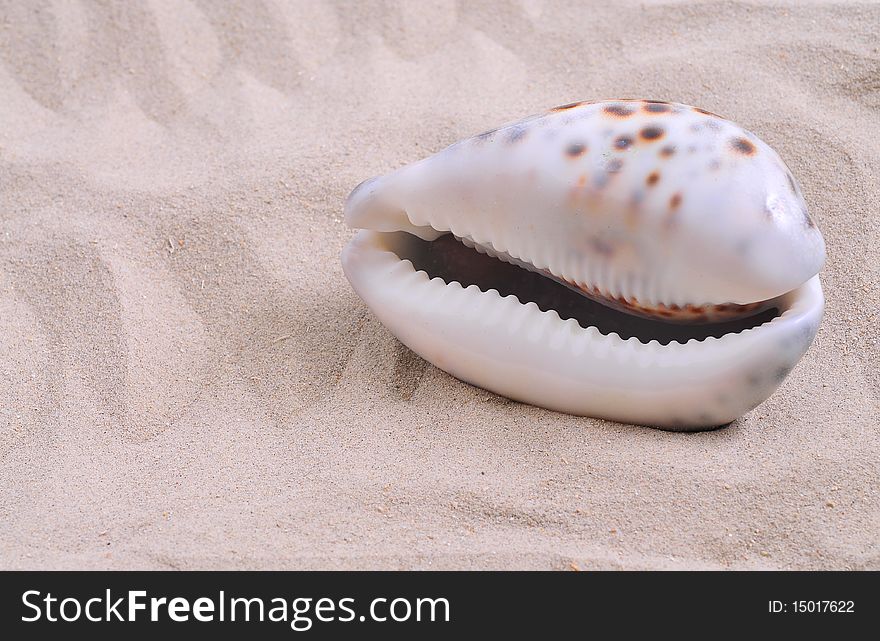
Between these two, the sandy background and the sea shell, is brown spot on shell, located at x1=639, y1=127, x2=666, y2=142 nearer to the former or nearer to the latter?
the sea shell

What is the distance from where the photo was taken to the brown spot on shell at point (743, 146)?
1.16m

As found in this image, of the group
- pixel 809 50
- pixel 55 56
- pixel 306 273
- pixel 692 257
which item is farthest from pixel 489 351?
pixel 55 56

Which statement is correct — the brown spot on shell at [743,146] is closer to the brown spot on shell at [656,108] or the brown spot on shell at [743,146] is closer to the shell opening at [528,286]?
the brown spot on shell at [656,108]

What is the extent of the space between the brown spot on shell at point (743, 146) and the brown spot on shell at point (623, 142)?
11 centimetres

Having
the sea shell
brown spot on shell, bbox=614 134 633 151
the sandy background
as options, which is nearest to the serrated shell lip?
the sea shell

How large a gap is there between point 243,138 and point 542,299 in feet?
2.20

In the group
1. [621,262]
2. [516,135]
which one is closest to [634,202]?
[621,262]

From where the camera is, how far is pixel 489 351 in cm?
126

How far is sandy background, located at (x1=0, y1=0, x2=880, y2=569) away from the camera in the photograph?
3.64ft

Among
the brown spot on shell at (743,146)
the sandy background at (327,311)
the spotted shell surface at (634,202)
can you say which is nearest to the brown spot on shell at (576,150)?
the spotted shell surface at (634,202)

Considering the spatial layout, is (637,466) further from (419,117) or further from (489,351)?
(419,117)

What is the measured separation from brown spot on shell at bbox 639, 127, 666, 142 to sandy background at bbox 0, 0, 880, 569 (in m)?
Answer: 0.34

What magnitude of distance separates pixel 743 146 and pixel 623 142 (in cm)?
13

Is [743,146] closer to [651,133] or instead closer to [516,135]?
[651,133]
